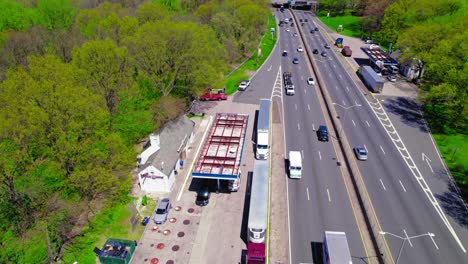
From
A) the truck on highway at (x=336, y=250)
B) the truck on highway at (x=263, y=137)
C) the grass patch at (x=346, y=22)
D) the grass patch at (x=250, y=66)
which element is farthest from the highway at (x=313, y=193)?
the grass patch at (x=346, y=22)

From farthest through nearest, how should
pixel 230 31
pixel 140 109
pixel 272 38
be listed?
pixel 272 38 → pixel 230 31 → pixel 140 109

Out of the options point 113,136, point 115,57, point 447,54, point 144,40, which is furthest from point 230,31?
point 113,136

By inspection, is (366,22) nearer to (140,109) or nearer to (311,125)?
(311,125)

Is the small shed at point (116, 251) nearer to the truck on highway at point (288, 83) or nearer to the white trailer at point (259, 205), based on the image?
the white trailer at point (259, 205)

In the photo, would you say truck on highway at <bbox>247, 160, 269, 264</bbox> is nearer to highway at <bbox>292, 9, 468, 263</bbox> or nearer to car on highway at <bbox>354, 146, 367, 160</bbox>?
highway at <bbox>292, 9, 468, 263</bbox>

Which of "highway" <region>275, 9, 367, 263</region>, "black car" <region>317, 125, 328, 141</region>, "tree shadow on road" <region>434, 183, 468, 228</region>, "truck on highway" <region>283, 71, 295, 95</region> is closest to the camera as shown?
"highway" <region>275, 9, 367, 263</region>

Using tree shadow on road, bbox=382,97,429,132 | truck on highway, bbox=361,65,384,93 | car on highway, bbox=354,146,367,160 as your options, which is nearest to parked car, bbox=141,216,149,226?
car on highway, bbox=354,146,367,160

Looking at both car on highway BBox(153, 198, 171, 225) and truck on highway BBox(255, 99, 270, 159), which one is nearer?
car on highway BBox(153, 198, 171, 225)
